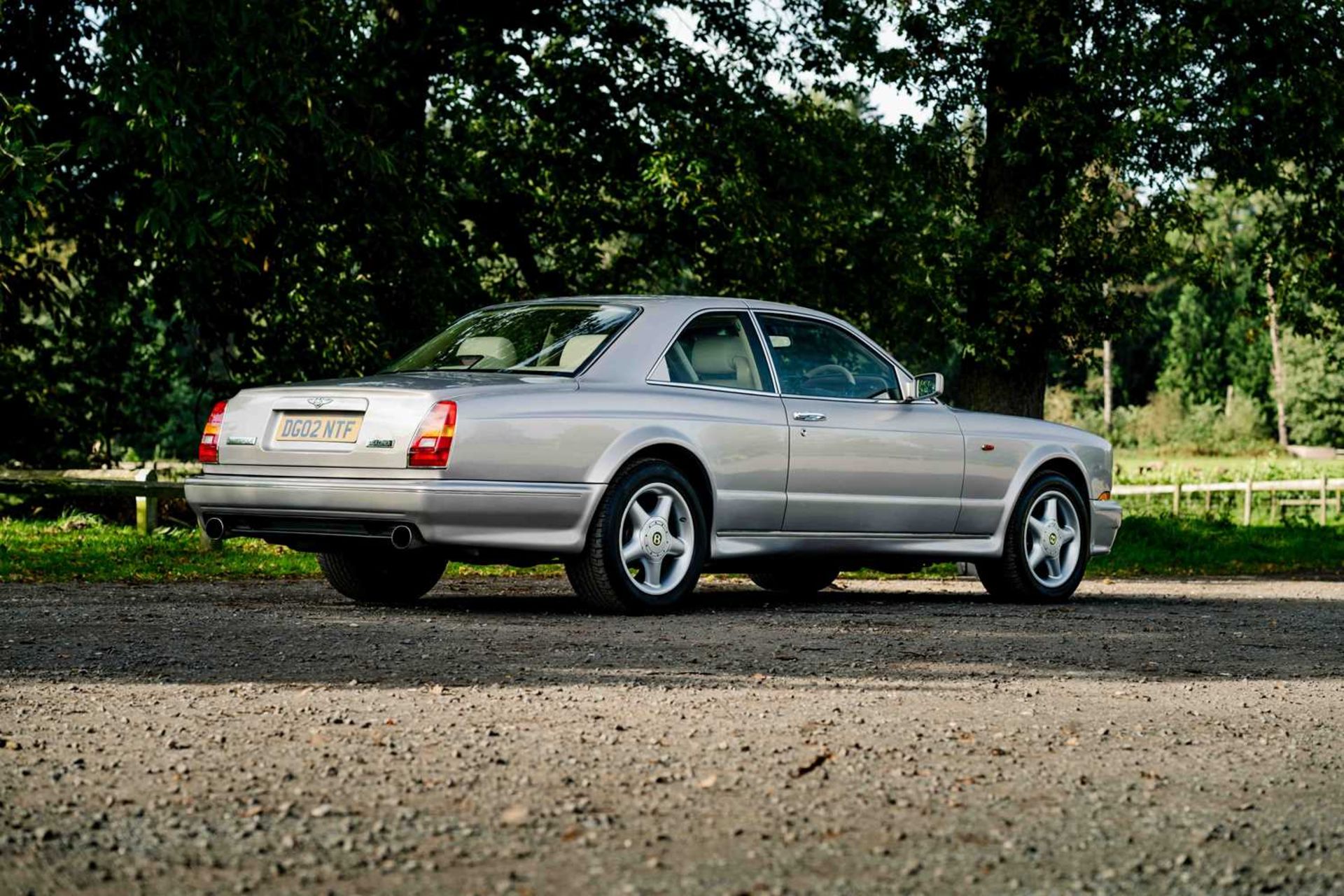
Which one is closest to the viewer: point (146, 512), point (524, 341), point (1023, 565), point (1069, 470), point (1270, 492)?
point (524, 341)

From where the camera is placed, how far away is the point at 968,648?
769 cm

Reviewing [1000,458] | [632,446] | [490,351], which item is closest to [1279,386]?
[1000,458]

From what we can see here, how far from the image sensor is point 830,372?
998cm

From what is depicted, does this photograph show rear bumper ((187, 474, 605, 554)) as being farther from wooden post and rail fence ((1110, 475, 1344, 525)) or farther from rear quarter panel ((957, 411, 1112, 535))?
wooden post and rail fence ((1110, 475, 1344, 525))

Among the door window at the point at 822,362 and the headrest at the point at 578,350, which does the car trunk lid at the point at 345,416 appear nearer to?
the headrest at the point at 578,350

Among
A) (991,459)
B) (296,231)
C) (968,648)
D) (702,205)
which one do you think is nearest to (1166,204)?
(702,205)

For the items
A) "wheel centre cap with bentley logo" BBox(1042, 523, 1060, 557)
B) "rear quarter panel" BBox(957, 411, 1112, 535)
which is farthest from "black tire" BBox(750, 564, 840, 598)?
"wheel centre cap with bentley logo" BBox(1042, 523, 1060, 557)

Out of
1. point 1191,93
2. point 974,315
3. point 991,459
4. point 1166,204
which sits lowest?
point 991,459

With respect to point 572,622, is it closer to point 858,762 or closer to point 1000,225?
point 858,762

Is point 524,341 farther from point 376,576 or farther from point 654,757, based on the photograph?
→ point 654,757

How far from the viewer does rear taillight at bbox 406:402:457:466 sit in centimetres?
805

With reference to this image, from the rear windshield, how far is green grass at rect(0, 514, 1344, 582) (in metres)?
3.24

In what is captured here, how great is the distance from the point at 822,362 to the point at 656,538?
1770 millimetres

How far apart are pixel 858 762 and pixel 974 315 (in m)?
11.4
